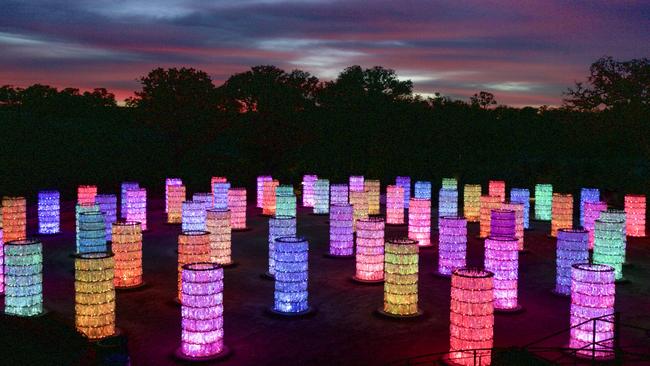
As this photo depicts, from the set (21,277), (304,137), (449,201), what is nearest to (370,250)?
(21,277)

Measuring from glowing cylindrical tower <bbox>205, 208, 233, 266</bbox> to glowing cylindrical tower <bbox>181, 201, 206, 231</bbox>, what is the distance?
3.71 meters

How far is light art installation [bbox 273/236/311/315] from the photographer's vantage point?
11758mm

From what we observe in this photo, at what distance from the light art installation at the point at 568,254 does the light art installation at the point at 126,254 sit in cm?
1001

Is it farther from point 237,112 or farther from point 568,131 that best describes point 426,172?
point 237,112

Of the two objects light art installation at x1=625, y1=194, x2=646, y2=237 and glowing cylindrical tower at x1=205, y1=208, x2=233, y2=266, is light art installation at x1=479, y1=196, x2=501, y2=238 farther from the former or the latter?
glowing cylindrical tower at x1=205, y1=208, x2=233, y2=266

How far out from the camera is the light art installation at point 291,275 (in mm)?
11758

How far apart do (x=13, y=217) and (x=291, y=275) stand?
1137 cm

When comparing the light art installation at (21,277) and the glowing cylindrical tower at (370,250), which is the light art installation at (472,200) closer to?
the glowing cylindrical tower at (370,250)

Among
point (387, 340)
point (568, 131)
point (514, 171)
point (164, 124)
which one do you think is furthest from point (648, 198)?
point (164, 124)

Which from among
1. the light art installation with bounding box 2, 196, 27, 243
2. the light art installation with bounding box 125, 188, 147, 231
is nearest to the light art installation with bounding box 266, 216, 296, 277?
the light art installation with bounding box 125, 188, 147, 231

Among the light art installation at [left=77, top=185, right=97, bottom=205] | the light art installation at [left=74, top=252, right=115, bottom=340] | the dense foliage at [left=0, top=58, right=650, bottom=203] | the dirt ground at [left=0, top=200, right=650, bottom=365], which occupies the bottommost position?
the dirt ground at [left=0, top=200, right=650, bottom=365]

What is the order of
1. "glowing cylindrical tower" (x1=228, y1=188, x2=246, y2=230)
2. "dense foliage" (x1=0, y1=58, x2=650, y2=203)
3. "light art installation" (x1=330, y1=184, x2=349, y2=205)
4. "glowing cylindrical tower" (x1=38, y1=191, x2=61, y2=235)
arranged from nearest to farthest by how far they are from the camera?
"glowing cylindrical tower" (x1=38, y1=191, x2=61, y2=235), "glowing cylindrical tower" (x1=228, y1=188, x2=246, y2=230), "light art installation" (x1=330, y1=184, x2=349, y2=205), "dense foliage" (x1=0, y1=58, x2=650, y2=203)

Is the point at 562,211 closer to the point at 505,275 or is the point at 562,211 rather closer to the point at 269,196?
the point at 505,275

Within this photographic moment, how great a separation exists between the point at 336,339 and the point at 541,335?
3.82m
